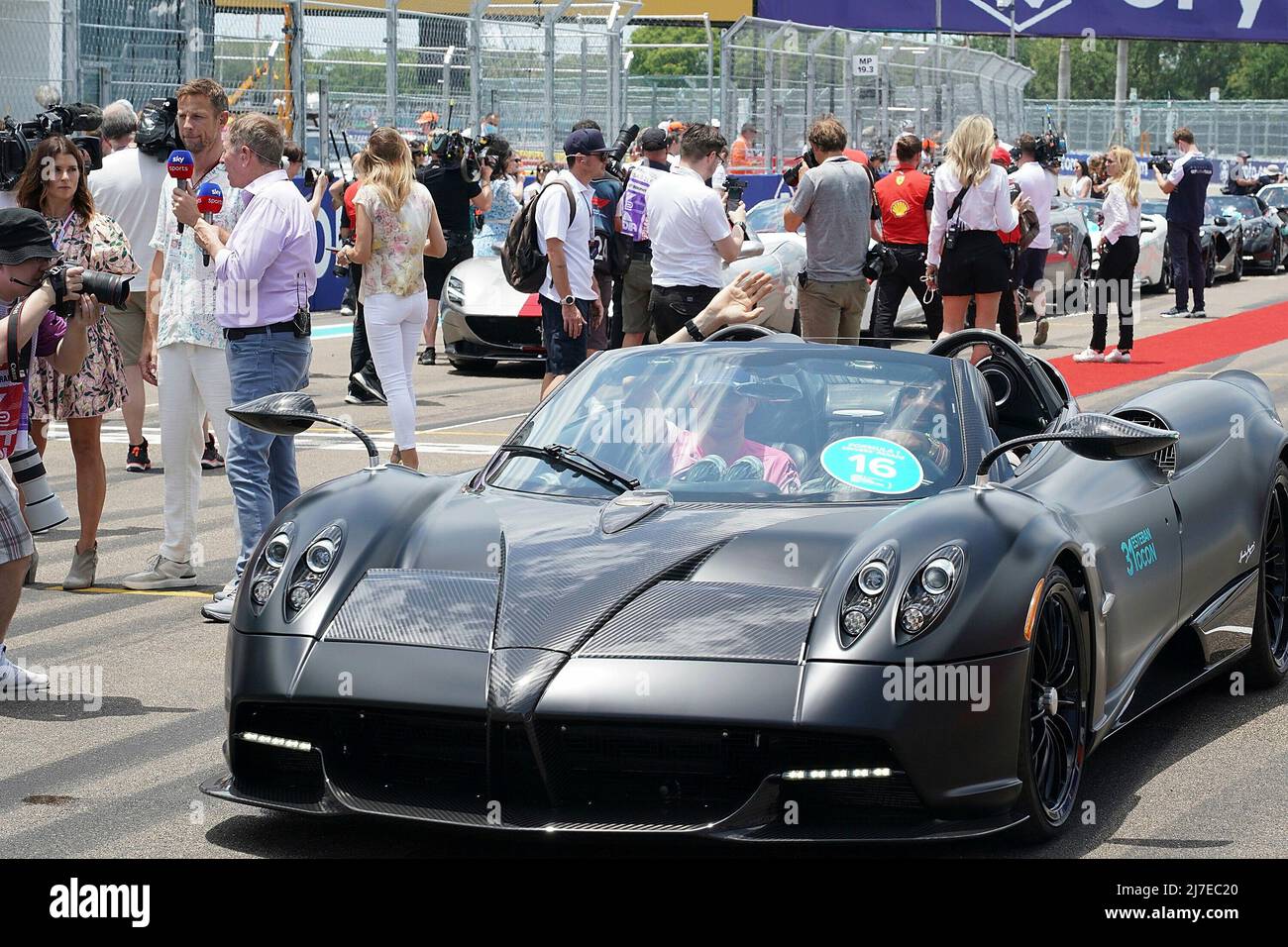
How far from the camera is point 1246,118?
57.5 m

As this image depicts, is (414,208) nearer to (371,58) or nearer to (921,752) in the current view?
(921,752)

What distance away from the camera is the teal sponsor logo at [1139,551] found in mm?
5180

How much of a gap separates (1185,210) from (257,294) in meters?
15.3

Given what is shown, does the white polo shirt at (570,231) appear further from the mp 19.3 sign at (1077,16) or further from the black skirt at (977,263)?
the mp 19.3 sign at (1077,16)

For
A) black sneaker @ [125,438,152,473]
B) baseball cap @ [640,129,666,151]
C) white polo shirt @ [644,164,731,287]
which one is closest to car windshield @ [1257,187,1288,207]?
baseball cap @ [640,129,666,151]

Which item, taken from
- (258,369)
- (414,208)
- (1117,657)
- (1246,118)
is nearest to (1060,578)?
(1117,657)

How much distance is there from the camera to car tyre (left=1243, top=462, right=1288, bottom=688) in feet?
20.3

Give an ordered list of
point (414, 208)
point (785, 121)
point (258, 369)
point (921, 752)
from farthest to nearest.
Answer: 1. point (785, 121)
2. point (414, 208)
3. point (258, 369)
4. point (921, 752)

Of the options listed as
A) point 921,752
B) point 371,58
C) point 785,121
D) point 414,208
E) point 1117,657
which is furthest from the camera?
point 785,121

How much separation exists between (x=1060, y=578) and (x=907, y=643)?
61 cm

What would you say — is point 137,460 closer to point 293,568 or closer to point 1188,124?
point 293,568

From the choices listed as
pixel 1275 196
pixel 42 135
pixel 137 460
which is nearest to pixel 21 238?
pixel 42 135

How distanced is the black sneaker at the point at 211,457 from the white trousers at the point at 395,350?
6.12 ft

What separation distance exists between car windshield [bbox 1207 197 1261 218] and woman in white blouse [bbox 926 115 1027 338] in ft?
50.4
